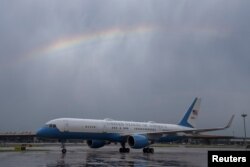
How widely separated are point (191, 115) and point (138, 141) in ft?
60.2

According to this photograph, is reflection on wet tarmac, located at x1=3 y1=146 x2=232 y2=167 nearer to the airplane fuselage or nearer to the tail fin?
the airplane fuselage

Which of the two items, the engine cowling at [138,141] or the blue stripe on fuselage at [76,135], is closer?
the blue stripe on fuselage at [76,135]

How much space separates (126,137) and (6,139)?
108404mm

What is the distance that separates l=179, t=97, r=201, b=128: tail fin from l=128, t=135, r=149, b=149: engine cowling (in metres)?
15.4

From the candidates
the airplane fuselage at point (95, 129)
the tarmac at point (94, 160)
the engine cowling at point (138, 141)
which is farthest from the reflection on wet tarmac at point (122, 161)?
the engine cowling at point (138, 141)

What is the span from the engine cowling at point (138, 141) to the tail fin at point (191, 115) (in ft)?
50.7

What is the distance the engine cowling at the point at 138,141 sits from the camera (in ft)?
138

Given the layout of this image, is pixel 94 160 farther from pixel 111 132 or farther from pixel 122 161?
pixel 111 132

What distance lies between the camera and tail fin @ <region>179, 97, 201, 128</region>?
57438 millimetres

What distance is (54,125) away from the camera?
4081cm

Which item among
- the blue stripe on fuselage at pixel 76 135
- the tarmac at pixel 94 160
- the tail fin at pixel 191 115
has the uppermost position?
the tail fin at pixel 191 115

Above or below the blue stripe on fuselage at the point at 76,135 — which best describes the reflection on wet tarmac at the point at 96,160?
below

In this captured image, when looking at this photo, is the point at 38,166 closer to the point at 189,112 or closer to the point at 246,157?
the point at 246,157

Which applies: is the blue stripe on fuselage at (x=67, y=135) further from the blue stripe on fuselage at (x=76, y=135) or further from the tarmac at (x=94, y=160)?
the tarmac at (x=94, y=160)
